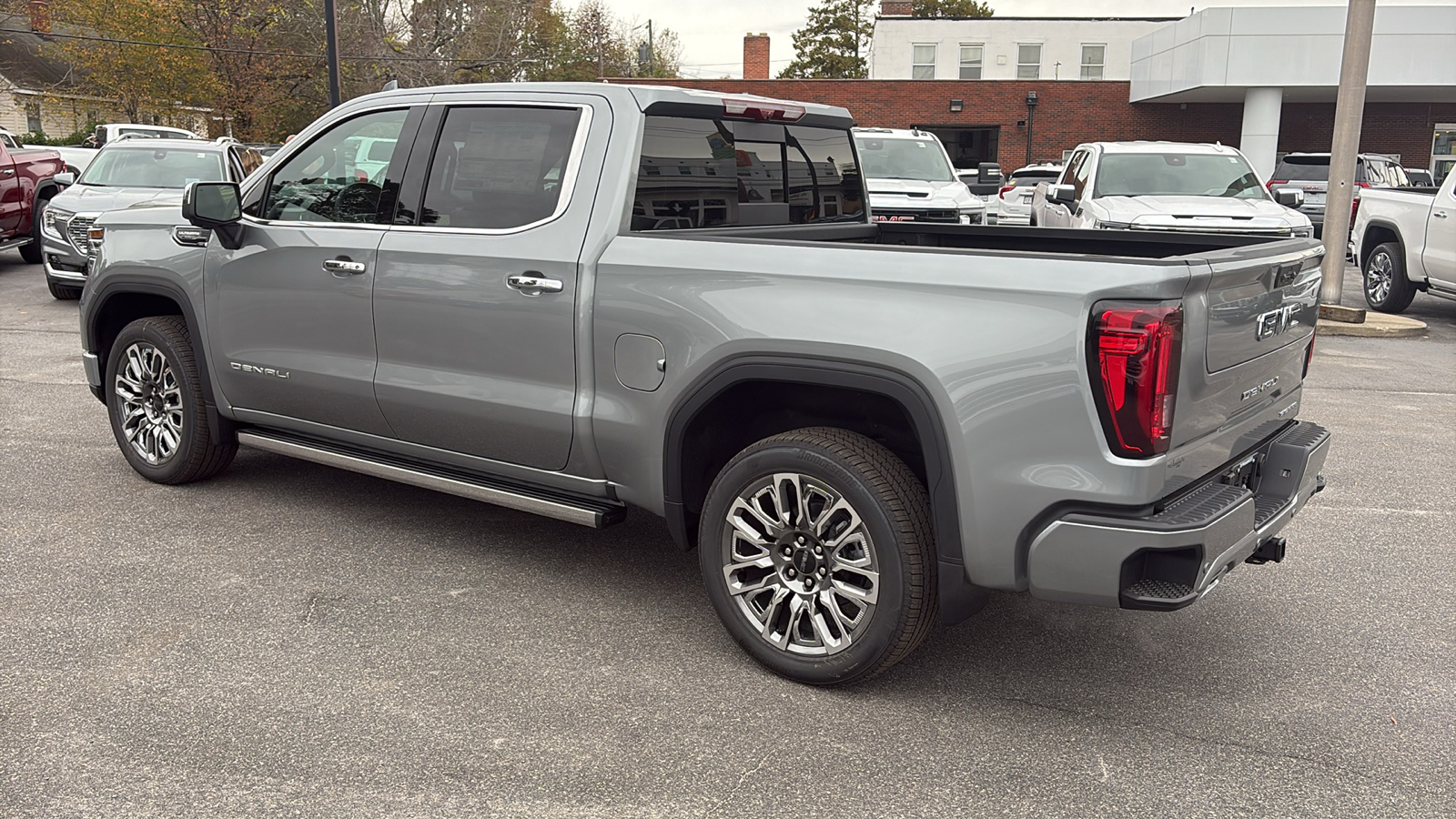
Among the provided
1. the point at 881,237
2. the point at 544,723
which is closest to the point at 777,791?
the point at 544,723

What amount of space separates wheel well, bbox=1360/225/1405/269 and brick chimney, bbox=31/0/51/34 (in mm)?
44232

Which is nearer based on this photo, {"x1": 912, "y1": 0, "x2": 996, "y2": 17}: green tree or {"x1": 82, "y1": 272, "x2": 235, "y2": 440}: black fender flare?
{"x1": 82, "y1": 272, "x2": 235, "y2": 440}: black fender flare

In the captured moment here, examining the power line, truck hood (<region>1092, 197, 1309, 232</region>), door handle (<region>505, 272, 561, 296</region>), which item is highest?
the power line

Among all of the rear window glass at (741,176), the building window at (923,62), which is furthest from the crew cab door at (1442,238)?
the building window at (923,62)

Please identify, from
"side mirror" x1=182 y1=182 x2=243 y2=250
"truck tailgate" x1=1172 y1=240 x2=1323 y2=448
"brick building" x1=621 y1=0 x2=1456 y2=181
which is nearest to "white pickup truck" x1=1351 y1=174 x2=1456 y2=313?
"truck tailgate" x1=1172 y1=240 x2=1323 y2=448

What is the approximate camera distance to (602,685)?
379 centimetres

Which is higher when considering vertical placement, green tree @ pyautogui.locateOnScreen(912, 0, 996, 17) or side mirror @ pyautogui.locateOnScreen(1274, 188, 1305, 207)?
green tree @ pyautogui.locateOnScreen(912, 0, 996, 17)

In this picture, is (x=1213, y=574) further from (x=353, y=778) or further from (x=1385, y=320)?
(x=1385, y=320)

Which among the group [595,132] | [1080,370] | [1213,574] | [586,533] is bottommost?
[586,533]

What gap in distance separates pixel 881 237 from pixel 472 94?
2.09 m

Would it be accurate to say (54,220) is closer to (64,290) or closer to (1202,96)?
(64,290)

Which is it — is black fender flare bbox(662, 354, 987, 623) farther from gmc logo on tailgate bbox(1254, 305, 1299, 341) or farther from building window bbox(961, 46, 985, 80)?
building window bbox(961, 46, 985, 80)

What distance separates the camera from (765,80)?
4059cm

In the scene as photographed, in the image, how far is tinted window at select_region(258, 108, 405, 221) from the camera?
15.8 feet
